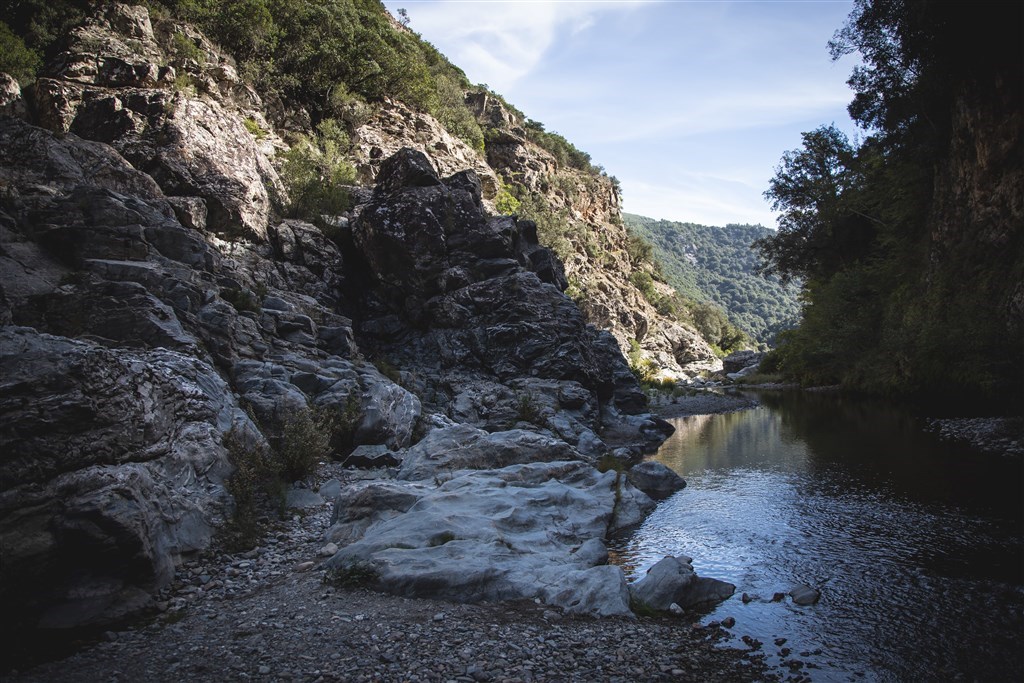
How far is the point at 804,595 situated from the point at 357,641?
278 inches

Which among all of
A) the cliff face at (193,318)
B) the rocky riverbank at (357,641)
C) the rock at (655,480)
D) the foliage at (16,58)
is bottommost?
the rock at (655,480)

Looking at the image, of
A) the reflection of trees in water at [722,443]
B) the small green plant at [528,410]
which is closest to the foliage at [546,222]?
the reflection of trees in water at [722,443]

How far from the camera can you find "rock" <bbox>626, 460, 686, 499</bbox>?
16.2m

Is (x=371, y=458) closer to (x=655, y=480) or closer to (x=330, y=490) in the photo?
(x=330, y=490)

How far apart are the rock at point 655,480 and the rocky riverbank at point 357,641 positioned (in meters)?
7.80

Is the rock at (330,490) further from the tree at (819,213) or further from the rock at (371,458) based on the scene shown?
the tree at (819,213)

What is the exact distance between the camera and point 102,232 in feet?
51.1

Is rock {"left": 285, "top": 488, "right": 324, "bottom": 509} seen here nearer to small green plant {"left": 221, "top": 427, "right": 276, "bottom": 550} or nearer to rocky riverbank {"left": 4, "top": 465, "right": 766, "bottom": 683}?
small green plant {"left": 221, "top": 427, "right": 276, "bottom": 550}

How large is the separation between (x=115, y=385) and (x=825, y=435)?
26.2m

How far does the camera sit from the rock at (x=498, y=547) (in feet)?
27.2

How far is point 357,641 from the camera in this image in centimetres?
660

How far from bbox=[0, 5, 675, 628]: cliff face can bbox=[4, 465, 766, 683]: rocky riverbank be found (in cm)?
81

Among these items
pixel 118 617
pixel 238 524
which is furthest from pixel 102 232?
pixel 118 617

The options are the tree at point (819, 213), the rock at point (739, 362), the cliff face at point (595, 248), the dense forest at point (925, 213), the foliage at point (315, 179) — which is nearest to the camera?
the dense forest at point (925, 213)
